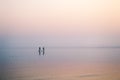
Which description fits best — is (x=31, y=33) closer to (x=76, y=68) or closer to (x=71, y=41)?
(x=71, y=41)

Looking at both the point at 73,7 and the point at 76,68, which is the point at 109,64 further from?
the point at 73,7

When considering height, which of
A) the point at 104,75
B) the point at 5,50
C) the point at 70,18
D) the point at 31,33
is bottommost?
the point at 104,75

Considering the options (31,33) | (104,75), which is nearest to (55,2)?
(31,33)

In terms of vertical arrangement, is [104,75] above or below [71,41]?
below

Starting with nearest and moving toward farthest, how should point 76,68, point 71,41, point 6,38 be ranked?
point 6,38, point 71,41, point 76,68

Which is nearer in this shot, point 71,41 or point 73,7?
point 73,7

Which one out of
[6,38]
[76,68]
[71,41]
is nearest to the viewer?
[6,38]

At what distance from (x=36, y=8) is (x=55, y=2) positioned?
8.5 inches

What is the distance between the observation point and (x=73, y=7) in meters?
2.38

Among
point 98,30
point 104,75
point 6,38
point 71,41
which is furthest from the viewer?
point 104,75

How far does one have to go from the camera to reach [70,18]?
2414 millimetres

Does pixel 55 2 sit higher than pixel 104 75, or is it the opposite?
pixel 55 2

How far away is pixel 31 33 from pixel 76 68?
1.21 meters

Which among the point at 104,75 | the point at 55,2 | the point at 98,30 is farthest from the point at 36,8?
the point at 104,75
